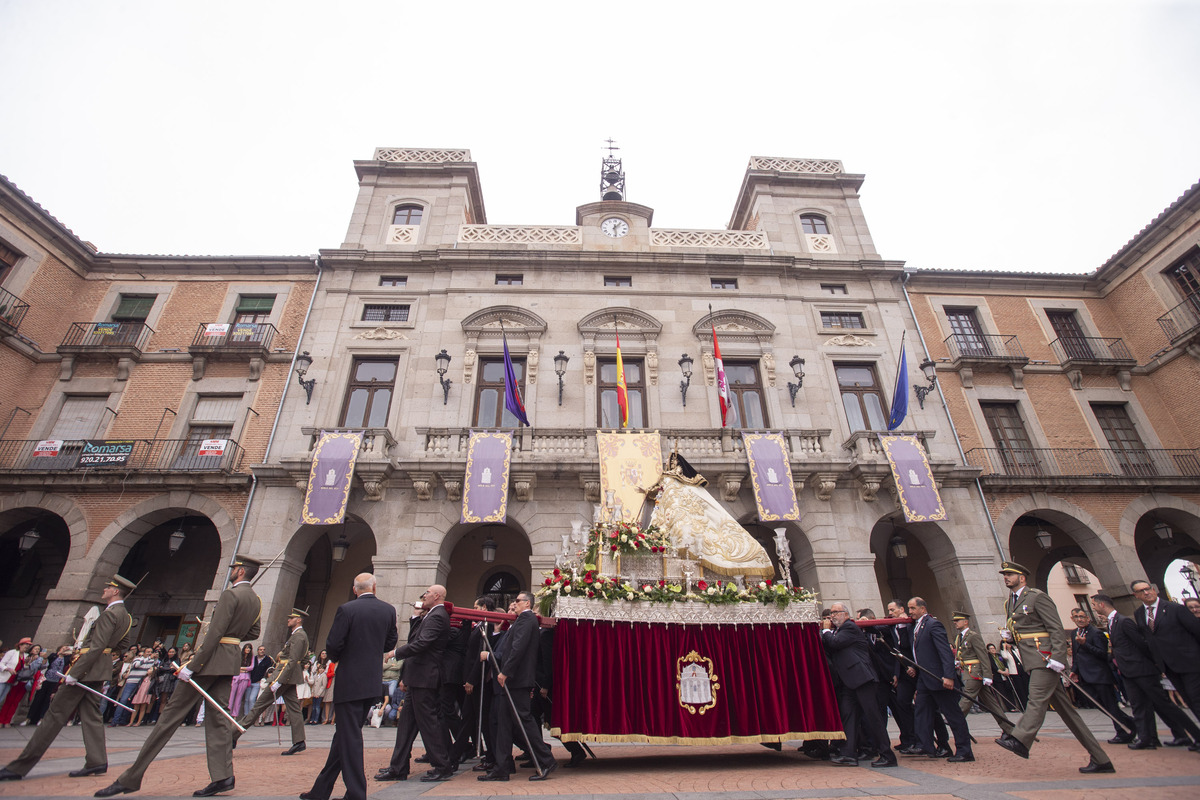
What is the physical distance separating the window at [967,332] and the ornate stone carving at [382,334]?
57.0ft

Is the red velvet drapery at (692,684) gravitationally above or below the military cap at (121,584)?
below

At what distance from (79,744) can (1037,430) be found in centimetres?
Result: 2270

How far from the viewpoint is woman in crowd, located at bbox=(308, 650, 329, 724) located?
11633mm

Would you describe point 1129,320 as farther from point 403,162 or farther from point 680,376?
point 403,162

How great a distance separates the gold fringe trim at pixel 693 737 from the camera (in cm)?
584

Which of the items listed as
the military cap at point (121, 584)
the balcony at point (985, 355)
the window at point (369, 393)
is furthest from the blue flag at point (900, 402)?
the military cap at point (121, 584)

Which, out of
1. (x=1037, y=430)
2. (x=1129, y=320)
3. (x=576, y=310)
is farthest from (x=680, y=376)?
(x=1129, y=320)

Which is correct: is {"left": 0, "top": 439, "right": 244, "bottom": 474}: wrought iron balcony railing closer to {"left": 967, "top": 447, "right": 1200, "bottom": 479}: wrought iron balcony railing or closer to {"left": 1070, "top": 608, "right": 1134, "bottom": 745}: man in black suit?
{"left": 1070, "top": 608, "right": 1134, "bottom": 745}: man in black suit

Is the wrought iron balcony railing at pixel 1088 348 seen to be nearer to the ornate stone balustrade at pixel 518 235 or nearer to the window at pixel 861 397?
the window at pixel 861 397

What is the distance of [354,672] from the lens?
4.82 meters

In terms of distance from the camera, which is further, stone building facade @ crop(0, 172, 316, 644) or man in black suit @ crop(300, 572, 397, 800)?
stone building facade @ crop(0, 172, 316, 644)

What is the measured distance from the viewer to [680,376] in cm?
1639

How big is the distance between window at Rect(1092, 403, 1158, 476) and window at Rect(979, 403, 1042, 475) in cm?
245

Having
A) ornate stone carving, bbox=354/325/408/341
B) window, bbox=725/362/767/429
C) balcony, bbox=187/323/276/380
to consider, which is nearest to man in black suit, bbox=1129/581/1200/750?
window, bbox=725/362/767/429
